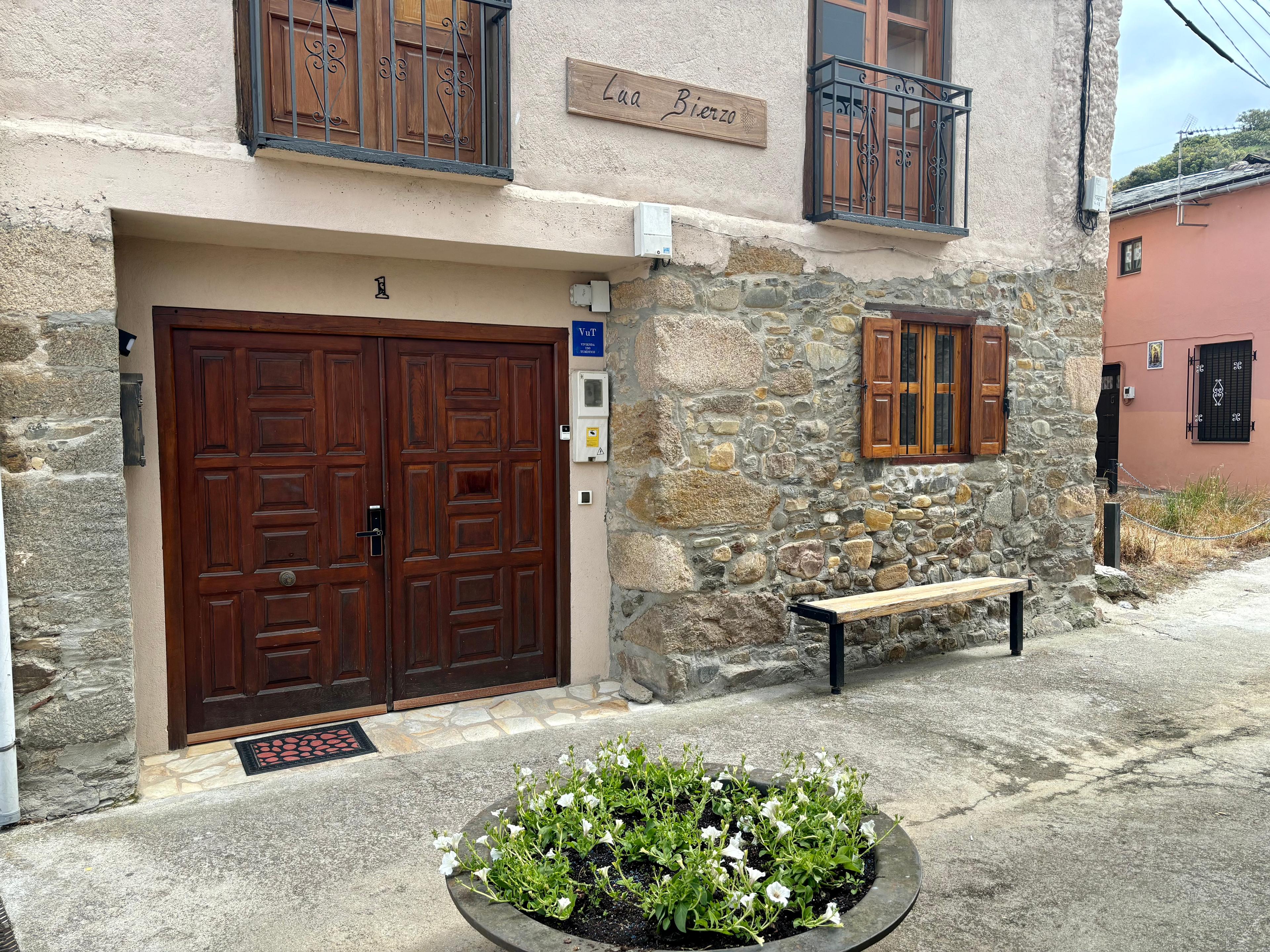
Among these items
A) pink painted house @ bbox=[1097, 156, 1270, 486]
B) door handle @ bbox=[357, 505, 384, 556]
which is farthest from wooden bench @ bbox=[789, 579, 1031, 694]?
pink painted house @ bbox=[1097, 156, 1270, 486]

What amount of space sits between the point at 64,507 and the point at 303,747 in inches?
59.6

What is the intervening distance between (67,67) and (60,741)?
8.35ft

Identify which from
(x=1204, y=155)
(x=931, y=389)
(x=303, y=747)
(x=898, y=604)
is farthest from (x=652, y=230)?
(x=1204, y=155)

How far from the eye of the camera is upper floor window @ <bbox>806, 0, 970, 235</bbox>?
16.8 feet

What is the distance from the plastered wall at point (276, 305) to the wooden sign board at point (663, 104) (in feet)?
3.01

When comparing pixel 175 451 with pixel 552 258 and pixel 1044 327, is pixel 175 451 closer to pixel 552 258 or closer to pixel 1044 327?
pixel 552 258

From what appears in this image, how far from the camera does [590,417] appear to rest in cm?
504

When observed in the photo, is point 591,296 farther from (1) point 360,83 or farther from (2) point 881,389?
(2) point 881,389

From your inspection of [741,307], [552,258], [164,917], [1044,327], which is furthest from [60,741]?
[1044,327]

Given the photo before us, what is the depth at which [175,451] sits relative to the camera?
13.4ft

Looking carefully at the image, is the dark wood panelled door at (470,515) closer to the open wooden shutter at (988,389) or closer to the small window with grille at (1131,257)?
the open wooden shutter at (988,389)

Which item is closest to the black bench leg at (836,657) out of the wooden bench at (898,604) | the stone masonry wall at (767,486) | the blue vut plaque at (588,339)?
the wooden bench at (898,604)

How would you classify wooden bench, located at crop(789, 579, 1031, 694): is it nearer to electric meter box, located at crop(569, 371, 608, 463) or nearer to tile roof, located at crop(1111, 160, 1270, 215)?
electric meter box, located at crop(569, 371, 608, 463)

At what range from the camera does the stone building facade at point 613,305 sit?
3422mm
